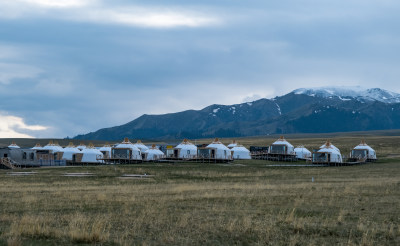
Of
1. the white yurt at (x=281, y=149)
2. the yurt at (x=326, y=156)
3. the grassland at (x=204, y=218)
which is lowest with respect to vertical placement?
the grassland at (x=204, y=218)

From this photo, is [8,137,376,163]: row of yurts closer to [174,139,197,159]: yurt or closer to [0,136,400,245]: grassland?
[174,139,197,159]: yurt

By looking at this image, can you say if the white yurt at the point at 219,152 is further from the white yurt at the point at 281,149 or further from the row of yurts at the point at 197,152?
the white yurt at the point at 281,149

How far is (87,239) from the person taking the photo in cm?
1486

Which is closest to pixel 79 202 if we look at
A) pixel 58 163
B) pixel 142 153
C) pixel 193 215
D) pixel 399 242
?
pixel 193 215

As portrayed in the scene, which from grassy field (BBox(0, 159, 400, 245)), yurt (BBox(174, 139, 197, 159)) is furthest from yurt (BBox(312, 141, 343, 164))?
grassy field (BBox(0, 159, 400, 245))

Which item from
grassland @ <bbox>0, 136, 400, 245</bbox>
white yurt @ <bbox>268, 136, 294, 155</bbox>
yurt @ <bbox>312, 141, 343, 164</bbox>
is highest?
white yurt @ <bbox>268, 136, 294, 155</bbox>

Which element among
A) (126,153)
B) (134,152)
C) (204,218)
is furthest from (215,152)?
(204,218)

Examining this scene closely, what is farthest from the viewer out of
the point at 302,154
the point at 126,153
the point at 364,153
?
the point at 302,154

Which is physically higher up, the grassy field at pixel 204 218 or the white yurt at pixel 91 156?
the white yurt at pixel 91 156

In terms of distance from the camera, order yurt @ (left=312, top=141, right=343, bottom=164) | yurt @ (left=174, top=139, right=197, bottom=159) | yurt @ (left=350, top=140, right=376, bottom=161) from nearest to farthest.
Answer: yurt @ (left=312, top=141, right=343, bottom=164), yurt @ (left=350, top=140, right=376, bottom=161), yurt @ (left=174, top=139, right=197, bottom=159)

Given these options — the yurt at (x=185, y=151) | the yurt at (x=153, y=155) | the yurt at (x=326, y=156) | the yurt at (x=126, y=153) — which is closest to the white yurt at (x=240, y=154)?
the yurt at (x=185, y=151)

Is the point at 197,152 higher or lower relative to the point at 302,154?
higher

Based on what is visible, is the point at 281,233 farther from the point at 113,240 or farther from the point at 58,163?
the point at 58,163

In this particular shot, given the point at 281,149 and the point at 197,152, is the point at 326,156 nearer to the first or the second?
the point at 281,149
